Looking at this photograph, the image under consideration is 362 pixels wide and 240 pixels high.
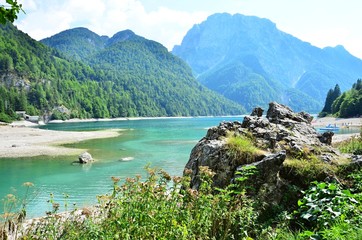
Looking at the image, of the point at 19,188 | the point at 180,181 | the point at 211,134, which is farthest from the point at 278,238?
the point at 19,188

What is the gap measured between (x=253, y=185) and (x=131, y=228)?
4.16 meters

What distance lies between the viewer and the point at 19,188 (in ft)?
81.8

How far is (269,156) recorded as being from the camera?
8188 mm

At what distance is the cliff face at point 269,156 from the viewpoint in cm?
802

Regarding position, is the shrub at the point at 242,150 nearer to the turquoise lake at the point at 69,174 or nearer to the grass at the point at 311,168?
the grass at the point at 311,168

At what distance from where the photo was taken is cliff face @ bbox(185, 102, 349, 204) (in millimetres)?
8023

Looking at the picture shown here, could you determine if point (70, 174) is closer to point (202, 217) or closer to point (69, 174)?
point (69, 174)

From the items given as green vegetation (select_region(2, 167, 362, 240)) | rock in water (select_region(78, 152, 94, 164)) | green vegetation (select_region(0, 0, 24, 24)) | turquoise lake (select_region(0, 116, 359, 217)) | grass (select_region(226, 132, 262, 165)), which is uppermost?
green vegetation (select_region(0, 0, 24, 24))

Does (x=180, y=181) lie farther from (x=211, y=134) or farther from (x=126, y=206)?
(x=211, y=134)

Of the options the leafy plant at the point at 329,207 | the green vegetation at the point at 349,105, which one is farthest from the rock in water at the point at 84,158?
the green vegetation at the point at 349,105

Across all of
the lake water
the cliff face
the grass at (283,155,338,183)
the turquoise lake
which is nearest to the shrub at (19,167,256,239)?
the cliff face

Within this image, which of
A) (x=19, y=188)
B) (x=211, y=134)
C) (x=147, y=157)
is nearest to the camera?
(x=211, y=134)

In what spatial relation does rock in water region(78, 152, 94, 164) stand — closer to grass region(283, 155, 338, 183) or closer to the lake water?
the lake water

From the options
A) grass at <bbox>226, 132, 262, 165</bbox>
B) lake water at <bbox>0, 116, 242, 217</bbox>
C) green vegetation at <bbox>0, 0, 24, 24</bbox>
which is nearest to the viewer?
green vegetation at <bbox>0, 0, 24, 24</bbox>
